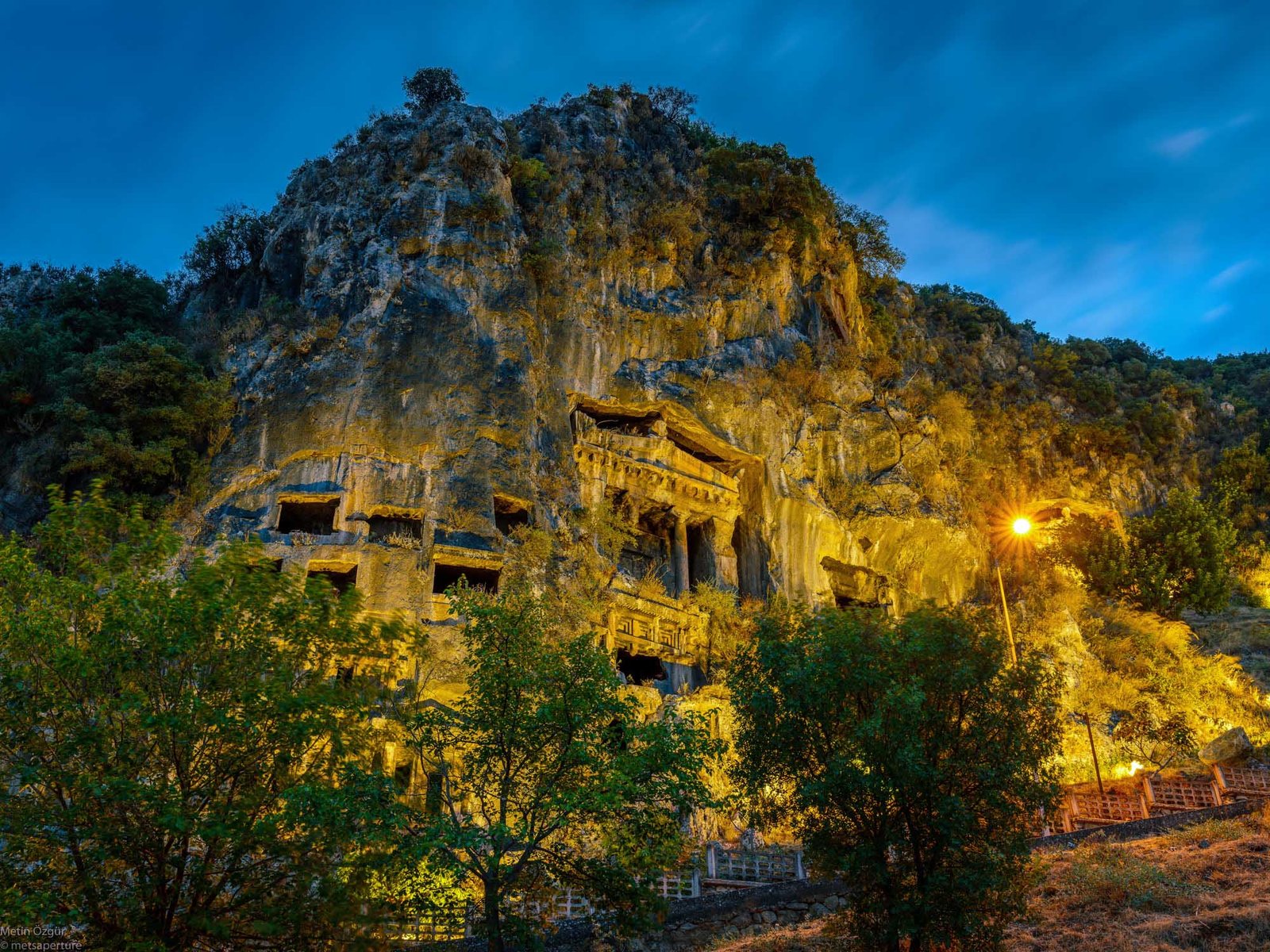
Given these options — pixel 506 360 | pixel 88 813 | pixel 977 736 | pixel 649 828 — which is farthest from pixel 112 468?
pixel 977 736

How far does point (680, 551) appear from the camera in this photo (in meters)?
36.2

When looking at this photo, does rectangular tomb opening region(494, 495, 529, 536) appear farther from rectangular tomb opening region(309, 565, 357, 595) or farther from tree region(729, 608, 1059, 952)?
tree region(729, 608, 1059, 952)

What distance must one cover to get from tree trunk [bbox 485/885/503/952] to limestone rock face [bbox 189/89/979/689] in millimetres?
15037

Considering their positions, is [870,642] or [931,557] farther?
[931,557]

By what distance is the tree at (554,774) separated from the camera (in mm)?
11562

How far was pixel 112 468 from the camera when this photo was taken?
29.3m

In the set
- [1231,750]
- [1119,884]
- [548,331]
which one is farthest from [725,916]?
[548,331]

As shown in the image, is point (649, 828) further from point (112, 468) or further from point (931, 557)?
point (931, 557)

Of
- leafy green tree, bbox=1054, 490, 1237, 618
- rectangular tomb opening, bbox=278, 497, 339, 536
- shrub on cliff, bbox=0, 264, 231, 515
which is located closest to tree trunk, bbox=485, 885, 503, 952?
rectangular tomb opening, bbox=278, 497, 339, 536

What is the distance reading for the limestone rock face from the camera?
28.2 meters

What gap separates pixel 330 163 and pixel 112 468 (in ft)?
52.7

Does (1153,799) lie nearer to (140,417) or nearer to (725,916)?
(725,916)

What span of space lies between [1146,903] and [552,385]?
2381cm

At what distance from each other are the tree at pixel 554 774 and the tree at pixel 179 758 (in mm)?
1449
